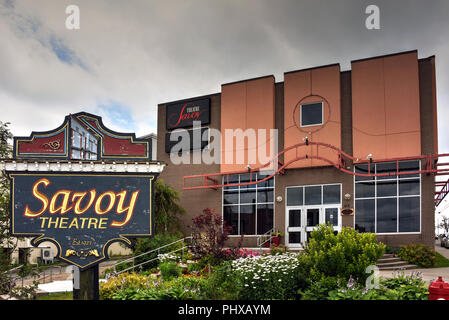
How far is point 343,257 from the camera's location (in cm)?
1087

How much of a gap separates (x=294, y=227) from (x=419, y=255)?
7136mm

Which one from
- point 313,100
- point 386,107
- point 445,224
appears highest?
point 313,100

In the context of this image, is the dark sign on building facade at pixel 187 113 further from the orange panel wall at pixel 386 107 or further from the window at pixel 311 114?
the orange panel wall at pixel 386 107

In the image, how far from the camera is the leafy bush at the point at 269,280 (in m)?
10.6

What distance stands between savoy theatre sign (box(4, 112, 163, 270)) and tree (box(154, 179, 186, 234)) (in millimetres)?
14482

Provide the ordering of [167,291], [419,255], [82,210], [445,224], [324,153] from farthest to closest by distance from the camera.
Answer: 1. [445,224]
2. [324,153]
3. [419,255]
4. [167,291]
5. [82,210]

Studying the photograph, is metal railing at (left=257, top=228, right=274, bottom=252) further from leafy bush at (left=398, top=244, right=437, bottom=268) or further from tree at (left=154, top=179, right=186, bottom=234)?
leafy bush at (left=398, top=244, right=437, bottom=268)

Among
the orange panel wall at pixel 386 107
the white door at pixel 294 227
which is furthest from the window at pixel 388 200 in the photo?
the white door at pixel 294 227

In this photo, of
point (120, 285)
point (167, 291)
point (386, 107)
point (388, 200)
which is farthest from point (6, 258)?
point (386, 107)

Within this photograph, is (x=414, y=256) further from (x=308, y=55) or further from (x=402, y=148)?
(x=308, y=55)

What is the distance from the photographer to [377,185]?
21.6 m

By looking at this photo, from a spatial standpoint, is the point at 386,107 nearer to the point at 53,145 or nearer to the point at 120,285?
the point at 120,285

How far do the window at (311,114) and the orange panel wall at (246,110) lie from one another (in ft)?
6.50
